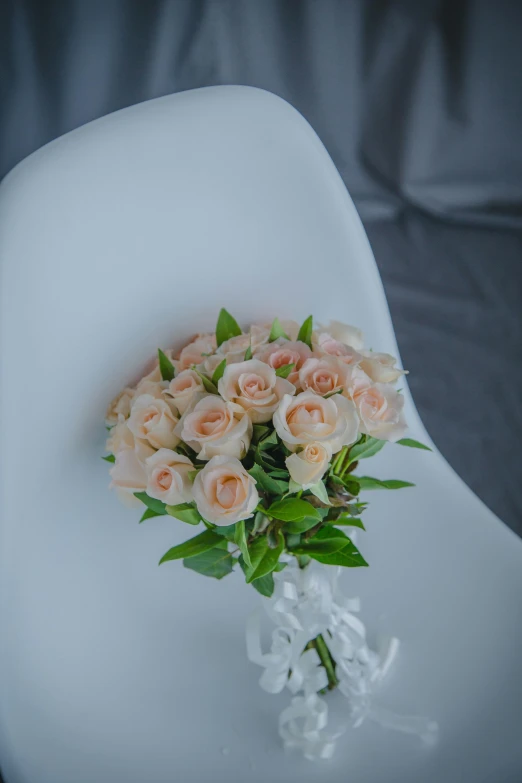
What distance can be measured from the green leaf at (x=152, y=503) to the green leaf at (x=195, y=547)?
0.04 meters

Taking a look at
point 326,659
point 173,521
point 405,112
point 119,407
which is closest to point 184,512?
point 119,407

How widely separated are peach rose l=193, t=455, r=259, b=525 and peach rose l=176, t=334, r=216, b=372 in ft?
0.56

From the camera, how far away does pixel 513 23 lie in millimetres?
1813

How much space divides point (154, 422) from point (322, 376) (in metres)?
0.16

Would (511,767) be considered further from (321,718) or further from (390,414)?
(390,414)

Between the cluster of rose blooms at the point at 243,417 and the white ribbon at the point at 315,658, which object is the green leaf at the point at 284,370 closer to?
the cluster of rose blooms at the point at 243,417

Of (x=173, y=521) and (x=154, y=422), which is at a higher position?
(x=154, y=422)

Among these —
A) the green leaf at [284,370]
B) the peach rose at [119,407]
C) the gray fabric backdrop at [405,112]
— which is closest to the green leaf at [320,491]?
the green leaf at [284,370]

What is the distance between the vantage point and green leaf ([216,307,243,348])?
80cm

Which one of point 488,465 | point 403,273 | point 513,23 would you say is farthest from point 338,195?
point 513,23

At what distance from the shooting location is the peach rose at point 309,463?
2.07ft

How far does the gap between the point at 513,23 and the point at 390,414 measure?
1.54 metres

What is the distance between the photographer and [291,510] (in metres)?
0.66

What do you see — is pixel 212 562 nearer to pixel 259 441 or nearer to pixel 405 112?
pixel 259 441
